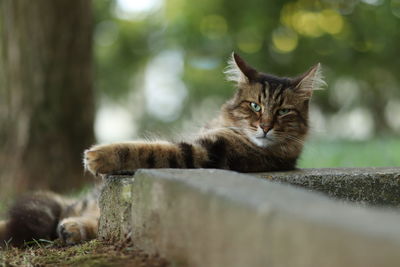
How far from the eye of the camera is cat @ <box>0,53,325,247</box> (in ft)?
11.2

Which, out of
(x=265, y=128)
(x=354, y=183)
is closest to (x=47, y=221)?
(x=265, y=128)

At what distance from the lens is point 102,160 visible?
325 cm

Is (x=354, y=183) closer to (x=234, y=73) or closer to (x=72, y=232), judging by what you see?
(x=234, y=73)

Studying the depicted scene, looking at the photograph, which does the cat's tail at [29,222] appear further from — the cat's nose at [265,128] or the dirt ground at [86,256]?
the cat's nose at [265,128]

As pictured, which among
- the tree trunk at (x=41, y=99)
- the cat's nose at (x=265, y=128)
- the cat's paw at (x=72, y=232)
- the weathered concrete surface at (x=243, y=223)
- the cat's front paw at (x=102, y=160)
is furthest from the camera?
the tree trunk at (x=41, y=99)

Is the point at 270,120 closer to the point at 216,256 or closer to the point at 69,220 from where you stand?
the point at 69,220

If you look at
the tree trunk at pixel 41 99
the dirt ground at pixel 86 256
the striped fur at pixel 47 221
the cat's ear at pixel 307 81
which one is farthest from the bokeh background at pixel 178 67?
the dirt ground at pixel 86 256

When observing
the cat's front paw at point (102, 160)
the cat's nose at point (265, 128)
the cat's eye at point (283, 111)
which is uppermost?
the cat's eye at point (283, 111)

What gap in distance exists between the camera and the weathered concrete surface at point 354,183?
11.4ft

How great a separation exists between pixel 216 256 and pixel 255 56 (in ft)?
46.8

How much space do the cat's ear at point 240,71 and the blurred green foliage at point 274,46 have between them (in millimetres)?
10157

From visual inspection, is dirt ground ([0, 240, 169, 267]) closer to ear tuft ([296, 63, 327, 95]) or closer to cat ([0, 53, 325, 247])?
cat ([0, 53, 325, 247])

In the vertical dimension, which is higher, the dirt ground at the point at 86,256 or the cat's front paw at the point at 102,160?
the cat's front paw at the point at 102,160

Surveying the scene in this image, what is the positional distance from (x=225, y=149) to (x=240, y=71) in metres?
0.73
